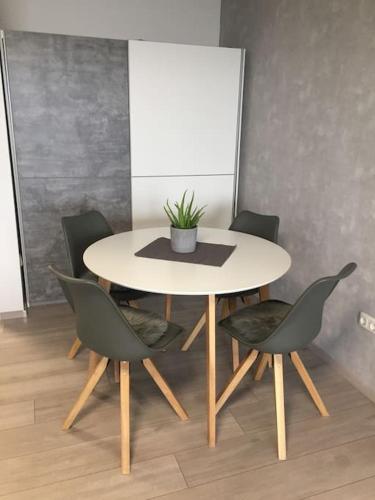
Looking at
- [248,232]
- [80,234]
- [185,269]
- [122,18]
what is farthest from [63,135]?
[185,269]

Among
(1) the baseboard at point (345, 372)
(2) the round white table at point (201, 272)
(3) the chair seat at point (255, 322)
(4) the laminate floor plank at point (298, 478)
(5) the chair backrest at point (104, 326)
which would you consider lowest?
(4) the laminate floor plank at point (298, 478)

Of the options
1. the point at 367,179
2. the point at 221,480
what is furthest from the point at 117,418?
the point at 367,179

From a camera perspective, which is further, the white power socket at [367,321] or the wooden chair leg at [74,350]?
the wooden chair leg at [74,350]

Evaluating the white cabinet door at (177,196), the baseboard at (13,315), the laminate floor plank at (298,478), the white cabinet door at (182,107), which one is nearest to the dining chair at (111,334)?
the laminate floor plank at (298,478)

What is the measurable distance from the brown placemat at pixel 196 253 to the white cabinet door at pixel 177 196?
3.14 feet

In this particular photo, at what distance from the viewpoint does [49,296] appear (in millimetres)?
3221

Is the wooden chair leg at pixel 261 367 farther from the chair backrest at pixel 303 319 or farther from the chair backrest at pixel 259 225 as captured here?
the chair backrest at pixel 259 225

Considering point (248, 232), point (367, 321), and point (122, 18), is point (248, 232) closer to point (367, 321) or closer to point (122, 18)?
point (367, 321)

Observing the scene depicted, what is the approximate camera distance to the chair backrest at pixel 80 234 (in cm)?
242

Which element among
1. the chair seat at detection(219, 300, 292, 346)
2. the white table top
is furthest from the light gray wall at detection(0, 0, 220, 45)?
the chair seat at detection(219, 300, 292, 346)

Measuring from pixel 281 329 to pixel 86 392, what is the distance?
36.7 inches

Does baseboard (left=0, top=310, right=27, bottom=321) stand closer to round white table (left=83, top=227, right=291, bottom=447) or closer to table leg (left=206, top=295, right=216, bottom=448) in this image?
round white table (left=83, top=227, right=291, bottom=447)

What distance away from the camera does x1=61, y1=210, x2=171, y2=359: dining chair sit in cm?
243

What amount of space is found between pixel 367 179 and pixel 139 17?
2.41m
